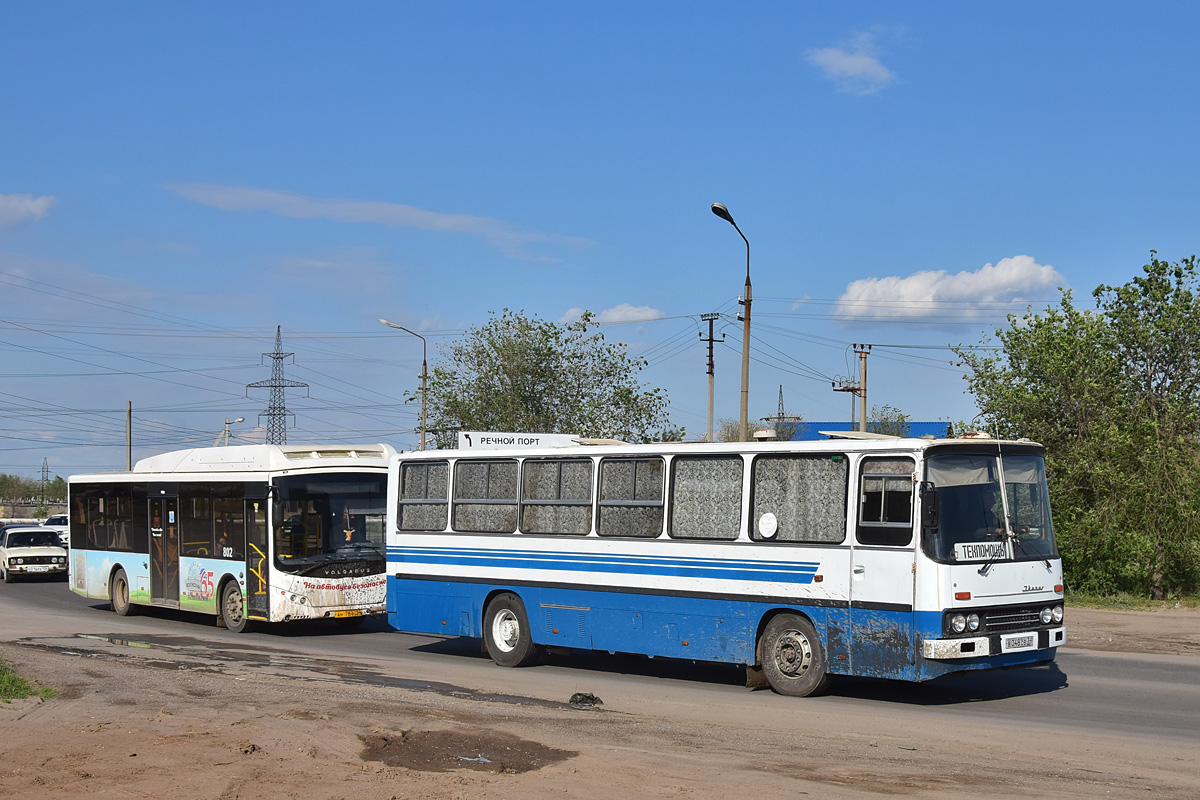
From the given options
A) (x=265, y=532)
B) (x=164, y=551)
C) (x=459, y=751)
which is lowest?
(x=459, y=751)

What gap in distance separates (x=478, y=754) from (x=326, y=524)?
36.7 ft

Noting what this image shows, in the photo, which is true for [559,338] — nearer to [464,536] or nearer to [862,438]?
[464,536]

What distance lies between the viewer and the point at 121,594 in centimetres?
2472

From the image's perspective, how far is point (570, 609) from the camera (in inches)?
593

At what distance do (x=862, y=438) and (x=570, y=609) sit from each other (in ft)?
14.8

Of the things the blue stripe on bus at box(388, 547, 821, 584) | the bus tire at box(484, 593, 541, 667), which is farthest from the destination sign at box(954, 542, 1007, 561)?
the bus tire at box(484, 593, 541, 667)

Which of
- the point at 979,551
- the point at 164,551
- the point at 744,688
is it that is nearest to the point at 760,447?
the point at 979,551

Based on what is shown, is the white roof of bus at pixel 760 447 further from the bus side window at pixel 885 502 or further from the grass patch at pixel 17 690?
the grass patch at pixel 17 690

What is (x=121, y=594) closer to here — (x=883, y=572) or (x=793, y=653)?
(x=793, y=653)

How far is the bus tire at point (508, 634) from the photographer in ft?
51.6

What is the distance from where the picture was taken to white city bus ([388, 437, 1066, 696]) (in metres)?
11.9

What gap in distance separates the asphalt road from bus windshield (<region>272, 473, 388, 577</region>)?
52.5 inches

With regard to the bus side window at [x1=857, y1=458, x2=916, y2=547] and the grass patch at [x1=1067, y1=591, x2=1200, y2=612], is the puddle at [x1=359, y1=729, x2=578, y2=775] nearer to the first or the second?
the bus side window at [x1=857, y1=458, x2=916, y2=547]

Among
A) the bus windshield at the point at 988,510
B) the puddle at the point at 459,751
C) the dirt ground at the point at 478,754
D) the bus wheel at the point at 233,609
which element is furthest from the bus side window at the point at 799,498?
the bus wheel at the point at 233,609
